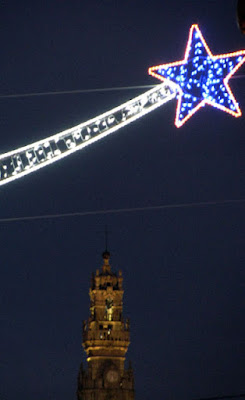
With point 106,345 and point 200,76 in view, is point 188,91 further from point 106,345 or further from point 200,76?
point 106,345

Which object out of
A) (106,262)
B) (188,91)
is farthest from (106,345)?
(188,91)

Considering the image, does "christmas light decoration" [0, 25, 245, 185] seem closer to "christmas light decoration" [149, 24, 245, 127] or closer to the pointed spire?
"christmas light decoration" [149, 24, 245, 127]

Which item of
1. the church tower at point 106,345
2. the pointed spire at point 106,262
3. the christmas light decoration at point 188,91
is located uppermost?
the pointed spire at point 106,262

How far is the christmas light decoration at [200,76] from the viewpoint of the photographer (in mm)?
14820

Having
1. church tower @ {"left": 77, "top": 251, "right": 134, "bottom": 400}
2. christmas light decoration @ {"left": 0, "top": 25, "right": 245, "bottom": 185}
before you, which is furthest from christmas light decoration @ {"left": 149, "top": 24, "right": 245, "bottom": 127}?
church tower @ {"left": 77, "top": 251, "right": 134, "bottom": 400}

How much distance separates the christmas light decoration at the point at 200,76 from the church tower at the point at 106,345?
121 ft

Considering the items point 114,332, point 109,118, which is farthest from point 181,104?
point 114,332

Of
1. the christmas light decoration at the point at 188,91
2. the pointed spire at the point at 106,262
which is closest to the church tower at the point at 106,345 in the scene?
the pointed spire at the point at 106,262

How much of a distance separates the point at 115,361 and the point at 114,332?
6.14 ft

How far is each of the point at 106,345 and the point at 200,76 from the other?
38.0 metres

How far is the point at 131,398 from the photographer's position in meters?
50.8

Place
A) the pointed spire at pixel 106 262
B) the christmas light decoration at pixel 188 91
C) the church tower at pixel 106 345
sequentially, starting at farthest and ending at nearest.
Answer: the pointed spire at pixel 106 262 → the church tower at pixel 106 345 → the christmas light decoration at pixel 188 91

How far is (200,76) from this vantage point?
14.8 m

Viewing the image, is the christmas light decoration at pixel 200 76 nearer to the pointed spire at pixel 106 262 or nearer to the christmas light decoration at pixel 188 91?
the christmas light decoration at pixel 188 91
